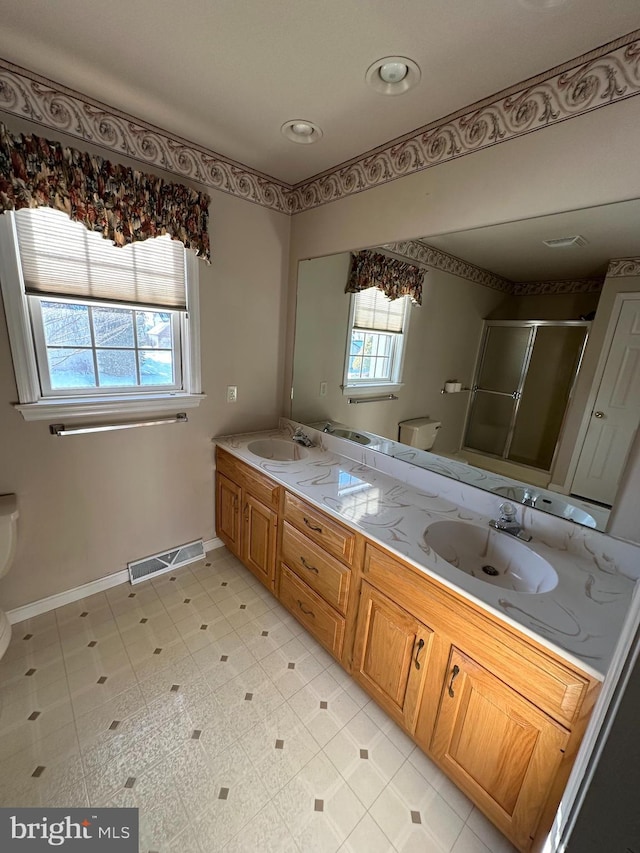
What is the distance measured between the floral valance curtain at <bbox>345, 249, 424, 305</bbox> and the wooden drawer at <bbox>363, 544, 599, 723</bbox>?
4.19 ft

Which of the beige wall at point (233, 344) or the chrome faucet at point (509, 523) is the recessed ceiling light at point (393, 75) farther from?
the chrome faucet at point (509, 523)

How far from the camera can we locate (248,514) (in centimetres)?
209

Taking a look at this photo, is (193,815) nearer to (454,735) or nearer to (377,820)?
(377,820)

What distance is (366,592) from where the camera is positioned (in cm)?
141

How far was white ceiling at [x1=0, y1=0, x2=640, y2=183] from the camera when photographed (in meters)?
1.00

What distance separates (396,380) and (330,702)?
155 cm

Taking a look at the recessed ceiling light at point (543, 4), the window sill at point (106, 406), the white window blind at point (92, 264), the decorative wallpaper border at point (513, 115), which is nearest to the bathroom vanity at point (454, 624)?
the window sill at point (106, 406)

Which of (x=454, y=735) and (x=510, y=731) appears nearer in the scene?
(x=510, y=731)

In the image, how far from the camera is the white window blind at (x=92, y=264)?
1.53 m

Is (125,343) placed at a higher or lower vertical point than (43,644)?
higher

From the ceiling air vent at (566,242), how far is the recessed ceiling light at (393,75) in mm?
756

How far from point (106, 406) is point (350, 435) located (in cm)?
136

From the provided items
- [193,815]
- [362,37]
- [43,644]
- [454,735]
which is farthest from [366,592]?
[362,37]

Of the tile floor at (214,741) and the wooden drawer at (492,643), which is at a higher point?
the wooden drawer at (492,643)
